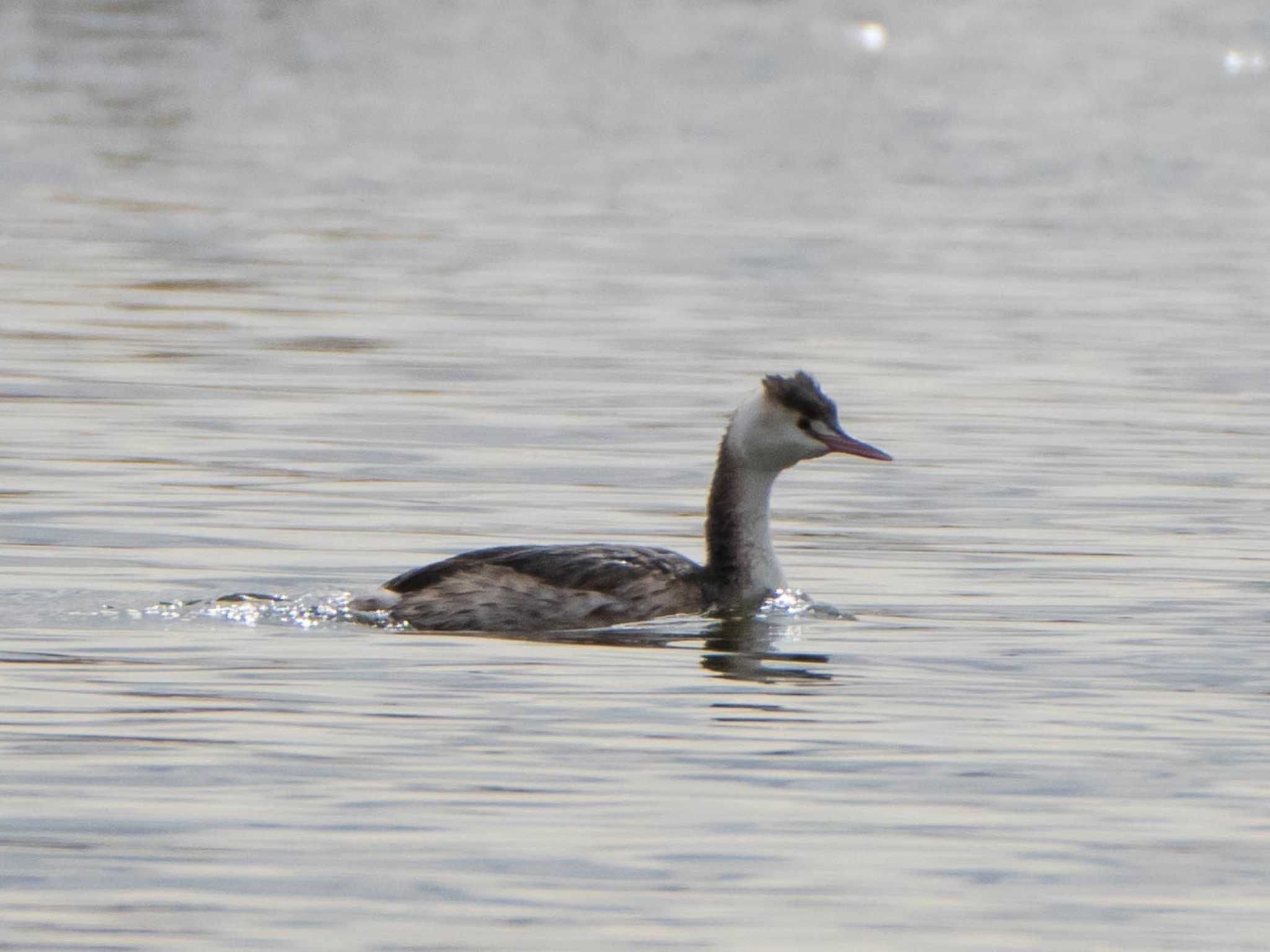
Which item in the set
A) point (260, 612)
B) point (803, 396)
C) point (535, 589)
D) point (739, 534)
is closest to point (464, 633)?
point (535, 589)

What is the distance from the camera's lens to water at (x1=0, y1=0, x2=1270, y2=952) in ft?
30.5

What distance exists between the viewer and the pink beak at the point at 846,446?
14227mm

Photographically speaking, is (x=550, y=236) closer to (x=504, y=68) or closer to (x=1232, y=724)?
(x=1232, y=724)

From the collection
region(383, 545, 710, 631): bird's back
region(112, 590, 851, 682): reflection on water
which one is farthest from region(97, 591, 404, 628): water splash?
region(383, 545, 710, 631): bird's back

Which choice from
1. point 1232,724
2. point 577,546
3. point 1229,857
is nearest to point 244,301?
point 577,546

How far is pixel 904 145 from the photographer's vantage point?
48.7 meters

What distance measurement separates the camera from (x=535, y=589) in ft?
44.4

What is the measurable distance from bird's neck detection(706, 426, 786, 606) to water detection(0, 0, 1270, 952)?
410mm

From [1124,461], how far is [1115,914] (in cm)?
1028

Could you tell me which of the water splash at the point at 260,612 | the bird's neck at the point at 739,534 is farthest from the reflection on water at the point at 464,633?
the bird's neck at the point at 739,534

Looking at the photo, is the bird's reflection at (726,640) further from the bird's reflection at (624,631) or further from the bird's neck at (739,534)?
the bird's neck at (739,534)

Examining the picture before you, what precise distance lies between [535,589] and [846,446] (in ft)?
5.34

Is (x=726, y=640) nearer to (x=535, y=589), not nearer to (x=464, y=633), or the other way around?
(x=535, y=589)

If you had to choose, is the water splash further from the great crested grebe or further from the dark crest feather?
the dark crest feather
